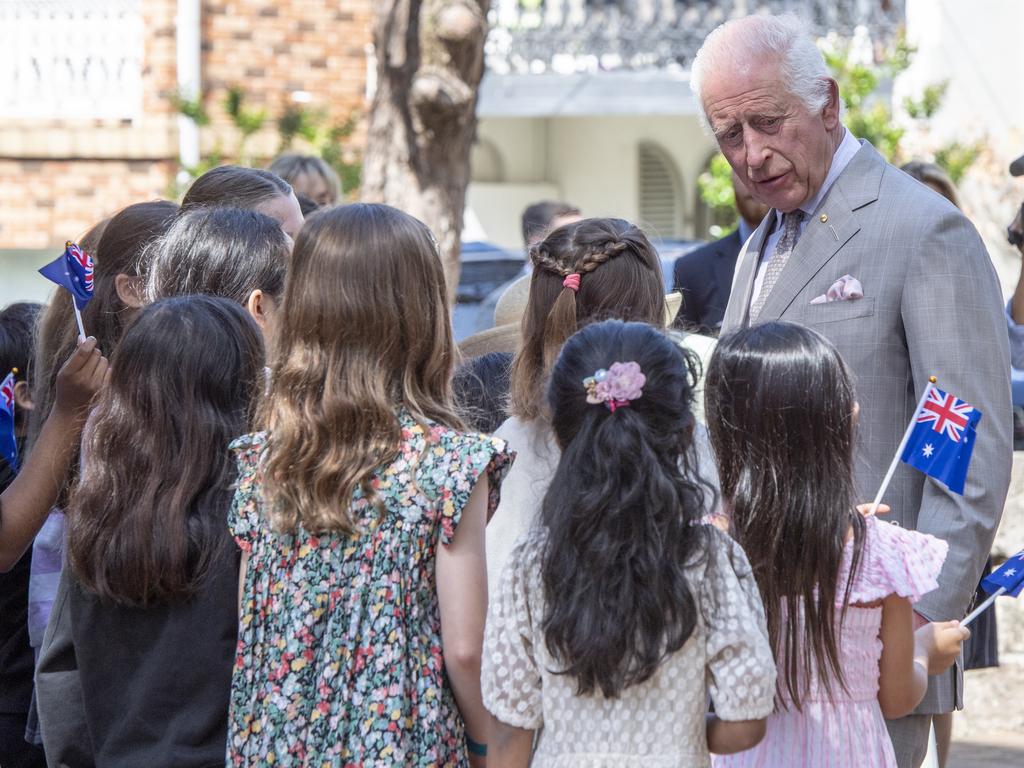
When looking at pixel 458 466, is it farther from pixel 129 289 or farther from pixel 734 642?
pixel 129 289

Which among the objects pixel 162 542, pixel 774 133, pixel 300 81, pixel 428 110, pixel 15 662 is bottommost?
pixel 300 81

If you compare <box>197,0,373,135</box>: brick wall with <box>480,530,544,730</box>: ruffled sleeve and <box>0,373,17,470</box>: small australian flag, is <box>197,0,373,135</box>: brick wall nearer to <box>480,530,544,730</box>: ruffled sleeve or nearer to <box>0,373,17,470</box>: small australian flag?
<box>0,373,17,470</box>: small australian flag

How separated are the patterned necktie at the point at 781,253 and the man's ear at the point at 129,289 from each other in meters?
1.43

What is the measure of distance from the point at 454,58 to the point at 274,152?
4743 mm

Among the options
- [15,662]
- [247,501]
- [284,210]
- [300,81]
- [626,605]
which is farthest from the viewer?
[300,81]

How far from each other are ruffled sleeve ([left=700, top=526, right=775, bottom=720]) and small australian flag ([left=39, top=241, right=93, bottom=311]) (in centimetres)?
154

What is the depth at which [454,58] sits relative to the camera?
26.6ft

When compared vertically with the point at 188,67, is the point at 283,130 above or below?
below

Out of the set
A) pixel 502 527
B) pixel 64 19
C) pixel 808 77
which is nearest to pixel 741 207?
pixel 808 77

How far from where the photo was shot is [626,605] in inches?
87.9

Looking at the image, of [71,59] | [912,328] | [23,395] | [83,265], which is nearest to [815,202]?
[912,328]

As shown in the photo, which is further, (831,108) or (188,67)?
(188,67)

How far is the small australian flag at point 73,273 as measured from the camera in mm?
3061

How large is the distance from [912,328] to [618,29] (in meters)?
12.8
